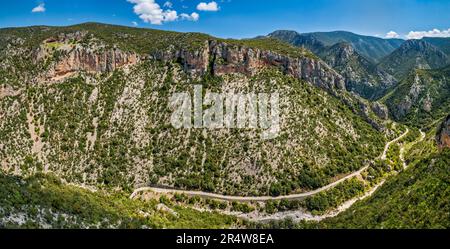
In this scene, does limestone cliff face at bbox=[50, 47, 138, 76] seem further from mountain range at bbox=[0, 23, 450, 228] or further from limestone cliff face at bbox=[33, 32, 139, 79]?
mountain range at bbox=[0, 23, 450, 228]

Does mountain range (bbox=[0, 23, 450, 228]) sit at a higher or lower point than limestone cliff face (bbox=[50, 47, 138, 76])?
lower

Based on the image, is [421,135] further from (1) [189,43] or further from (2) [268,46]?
(1) [189,43]

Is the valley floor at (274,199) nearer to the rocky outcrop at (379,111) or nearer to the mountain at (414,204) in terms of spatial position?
the mountain at (414,204)

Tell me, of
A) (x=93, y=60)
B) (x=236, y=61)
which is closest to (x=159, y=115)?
(x=236, y=61)

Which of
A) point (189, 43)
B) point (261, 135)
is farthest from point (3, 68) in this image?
point (261, 135)

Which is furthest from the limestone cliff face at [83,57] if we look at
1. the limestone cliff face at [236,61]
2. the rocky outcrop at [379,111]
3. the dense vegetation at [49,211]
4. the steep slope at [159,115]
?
the rocky outcrop at [379,111]

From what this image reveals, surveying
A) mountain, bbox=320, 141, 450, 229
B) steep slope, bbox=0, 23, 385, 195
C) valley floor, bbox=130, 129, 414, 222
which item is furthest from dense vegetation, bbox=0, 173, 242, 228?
mountain, bbox=320, 141, 450, 229
